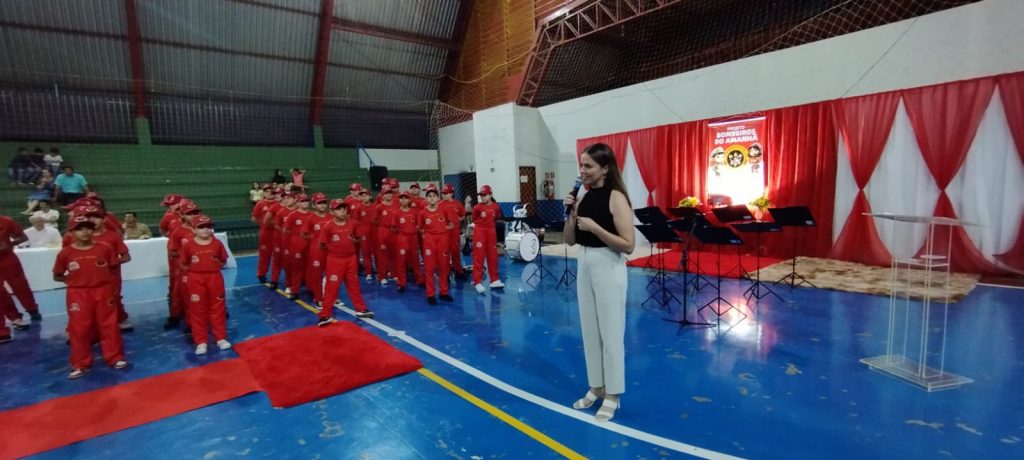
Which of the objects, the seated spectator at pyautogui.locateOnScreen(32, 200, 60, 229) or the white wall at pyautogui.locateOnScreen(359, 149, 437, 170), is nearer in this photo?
the seated spectator at pyautogui.locateOnScreen(32, 200, 60, 229)

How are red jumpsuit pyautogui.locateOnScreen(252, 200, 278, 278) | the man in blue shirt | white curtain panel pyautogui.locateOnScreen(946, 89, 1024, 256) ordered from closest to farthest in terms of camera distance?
1. white curtain panel pyautogui.locateOnScreen(946, 89, 1024, 256)
2. red jumpsuit pyautogui.locateOnScreen(252, 200, 278, 278)
3. the man in blue shirt

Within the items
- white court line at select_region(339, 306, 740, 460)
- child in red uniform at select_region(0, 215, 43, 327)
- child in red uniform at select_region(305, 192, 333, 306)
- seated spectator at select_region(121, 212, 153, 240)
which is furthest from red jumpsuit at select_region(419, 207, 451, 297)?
seated spectator at select_region(121, 212, 153, 240)

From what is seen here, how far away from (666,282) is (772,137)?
3.91 meters

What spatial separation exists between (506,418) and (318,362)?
Result: 7.19ft

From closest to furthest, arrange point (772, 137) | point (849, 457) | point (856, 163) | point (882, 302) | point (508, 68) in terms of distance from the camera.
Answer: point (849, 457)
point (882, 302)
point (856, 163)
point (772, 137)
point (508, 68)

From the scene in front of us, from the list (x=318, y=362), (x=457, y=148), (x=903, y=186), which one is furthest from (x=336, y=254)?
(x=457, y=148)

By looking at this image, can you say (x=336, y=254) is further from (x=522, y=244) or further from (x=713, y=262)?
(x=713, y=262)

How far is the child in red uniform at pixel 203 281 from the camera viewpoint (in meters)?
4.68

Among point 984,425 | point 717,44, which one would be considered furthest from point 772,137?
point 984,425

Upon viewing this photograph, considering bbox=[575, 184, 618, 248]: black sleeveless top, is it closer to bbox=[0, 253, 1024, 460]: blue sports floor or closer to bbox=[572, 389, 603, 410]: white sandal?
bbox=[572, 389, 603, 410]: white sandal

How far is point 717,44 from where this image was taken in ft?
40.1

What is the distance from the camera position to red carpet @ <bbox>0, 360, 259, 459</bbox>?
3160 millimetres

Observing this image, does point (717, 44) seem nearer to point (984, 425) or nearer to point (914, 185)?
point (914, 185)

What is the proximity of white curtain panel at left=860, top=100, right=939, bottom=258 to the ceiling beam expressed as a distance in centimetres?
1459
